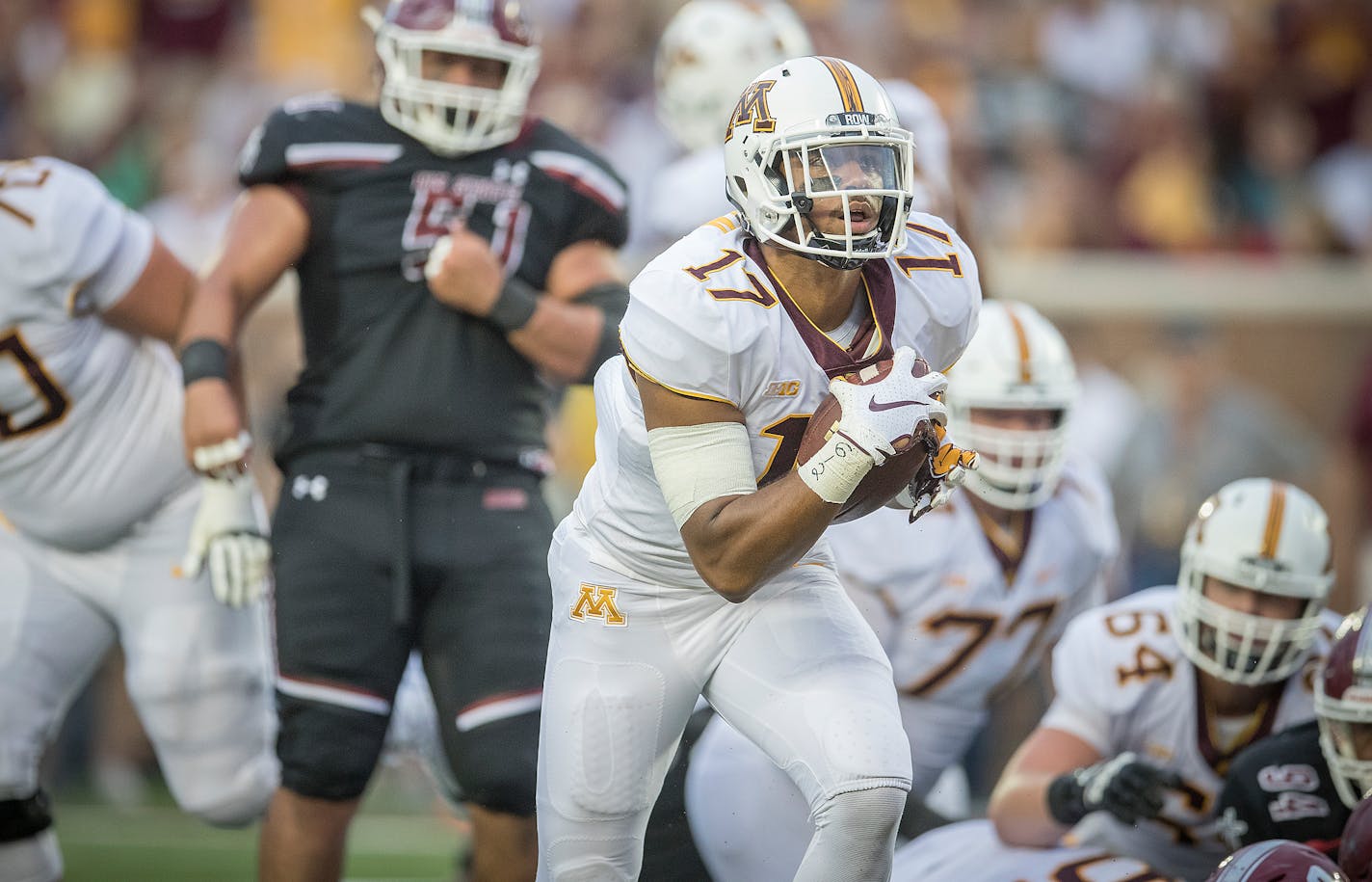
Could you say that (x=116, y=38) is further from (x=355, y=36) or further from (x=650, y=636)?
(x=650, y=636)

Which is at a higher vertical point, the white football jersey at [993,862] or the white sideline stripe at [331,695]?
the white football jersey at [993,862]

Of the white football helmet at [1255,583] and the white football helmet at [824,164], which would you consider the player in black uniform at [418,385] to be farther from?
the white football helmet at [1255,583]

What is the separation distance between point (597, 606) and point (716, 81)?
2985mm

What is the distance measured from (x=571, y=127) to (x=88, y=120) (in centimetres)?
264

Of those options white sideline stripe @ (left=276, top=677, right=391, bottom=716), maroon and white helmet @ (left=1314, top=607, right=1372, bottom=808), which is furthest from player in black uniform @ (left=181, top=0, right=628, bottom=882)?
maroon and white helmet @ (left=1314, top=607, right=1372, bottom=808)

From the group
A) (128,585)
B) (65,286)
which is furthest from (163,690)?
(65,286)

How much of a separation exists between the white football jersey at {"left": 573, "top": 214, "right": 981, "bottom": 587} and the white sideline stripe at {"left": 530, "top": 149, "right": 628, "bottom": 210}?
85cm

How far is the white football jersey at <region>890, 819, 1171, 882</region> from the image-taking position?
3.85m

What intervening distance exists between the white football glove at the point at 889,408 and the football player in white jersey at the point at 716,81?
240 cm

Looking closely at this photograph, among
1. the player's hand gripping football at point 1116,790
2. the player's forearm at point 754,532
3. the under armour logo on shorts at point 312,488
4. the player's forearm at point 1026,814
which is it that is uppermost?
the player's forearm at point 754,532

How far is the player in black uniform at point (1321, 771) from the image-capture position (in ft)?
12.1

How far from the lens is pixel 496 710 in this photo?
12.6 ft

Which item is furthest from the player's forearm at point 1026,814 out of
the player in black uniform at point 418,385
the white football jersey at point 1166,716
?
the player in black uniform at point 418,385

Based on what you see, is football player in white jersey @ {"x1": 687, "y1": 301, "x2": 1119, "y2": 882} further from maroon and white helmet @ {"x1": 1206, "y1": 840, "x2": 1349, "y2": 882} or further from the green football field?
the green football field
